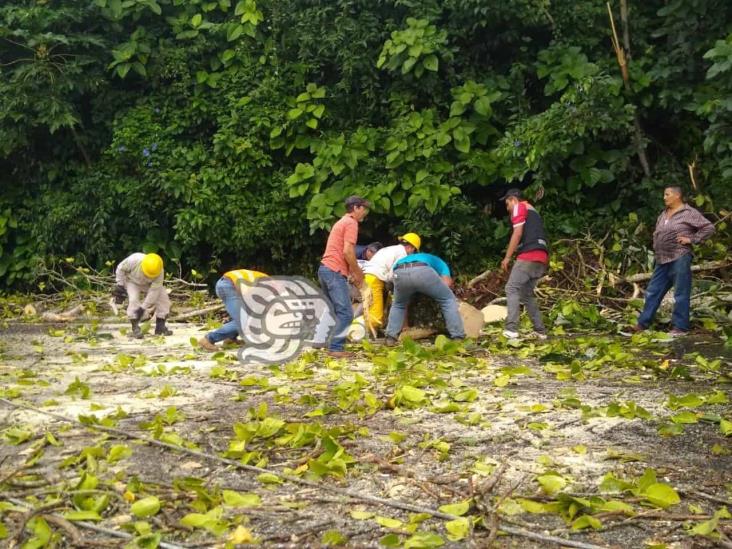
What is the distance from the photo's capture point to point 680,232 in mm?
8805

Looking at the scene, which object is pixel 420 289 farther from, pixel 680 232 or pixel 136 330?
pixel 136 330

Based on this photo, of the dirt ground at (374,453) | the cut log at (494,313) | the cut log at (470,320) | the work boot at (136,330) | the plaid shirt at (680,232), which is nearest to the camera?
the dirt ground at (374,453)

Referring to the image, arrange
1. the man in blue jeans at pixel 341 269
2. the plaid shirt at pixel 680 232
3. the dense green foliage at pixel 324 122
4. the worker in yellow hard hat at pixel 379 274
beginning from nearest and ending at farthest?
the man in blue jeans at pixel 341 269
the plaid shirt at pixel 680 232
the worker in yellow hard hat at pixel 379 274
the dense green foliage at pixel 324 122

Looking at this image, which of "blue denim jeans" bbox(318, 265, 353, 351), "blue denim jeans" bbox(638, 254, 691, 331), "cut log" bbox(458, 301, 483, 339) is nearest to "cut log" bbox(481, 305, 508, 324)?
"cut log" bbox(458, 301, 483, 339)

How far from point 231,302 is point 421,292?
1.88 meters

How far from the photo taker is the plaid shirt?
8734mm

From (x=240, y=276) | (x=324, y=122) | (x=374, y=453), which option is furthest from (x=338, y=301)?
(x=324, y=122)

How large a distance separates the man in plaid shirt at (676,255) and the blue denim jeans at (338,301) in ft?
10.8

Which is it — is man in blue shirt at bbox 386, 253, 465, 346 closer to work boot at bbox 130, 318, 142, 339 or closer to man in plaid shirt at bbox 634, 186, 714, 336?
man in plaid shirt at bbox 634, 186, 714, 336

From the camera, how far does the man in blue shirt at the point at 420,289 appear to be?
839cm

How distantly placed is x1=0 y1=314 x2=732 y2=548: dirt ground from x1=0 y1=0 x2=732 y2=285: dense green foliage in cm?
533

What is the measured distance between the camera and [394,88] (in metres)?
12.9

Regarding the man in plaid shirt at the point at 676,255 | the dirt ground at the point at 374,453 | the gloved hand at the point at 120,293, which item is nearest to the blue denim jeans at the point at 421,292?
the dirt ground at the point at 374,453

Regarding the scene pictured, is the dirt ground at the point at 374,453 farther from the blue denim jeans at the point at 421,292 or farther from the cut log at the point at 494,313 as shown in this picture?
the cut log at the point at 494,313
